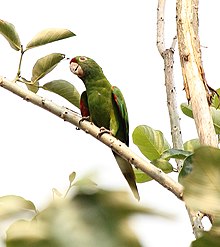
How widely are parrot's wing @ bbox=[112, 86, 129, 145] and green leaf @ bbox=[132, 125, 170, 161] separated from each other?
657 mm

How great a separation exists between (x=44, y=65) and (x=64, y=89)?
0.11 metres

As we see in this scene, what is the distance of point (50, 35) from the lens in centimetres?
89

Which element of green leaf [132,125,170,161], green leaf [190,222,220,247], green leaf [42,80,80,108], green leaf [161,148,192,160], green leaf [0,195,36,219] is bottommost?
Result: green leaf [190,222,220,247]

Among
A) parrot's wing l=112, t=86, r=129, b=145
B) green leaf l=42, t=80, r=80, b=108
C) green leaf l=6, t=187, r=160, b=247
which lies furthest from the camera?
parrot's wing l=112, t=86, r=129, b=145

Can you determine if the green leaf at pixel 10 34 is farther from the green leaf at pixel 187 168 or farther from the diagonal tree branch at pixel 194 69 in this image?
the green leaf at pixel 187 168

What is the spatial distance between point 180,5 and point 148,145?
35cm

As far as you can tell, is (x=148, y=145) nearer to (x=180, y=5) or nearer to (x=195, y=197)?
(x=180, y=5)

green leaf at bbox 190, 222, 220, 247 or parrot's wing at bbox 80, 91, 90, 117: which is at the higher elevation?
parrot's wing at bbox 80, 91, 90, 117

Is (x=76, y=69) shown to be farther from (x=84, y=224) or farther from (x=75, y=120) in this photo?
(x=84, y=224)

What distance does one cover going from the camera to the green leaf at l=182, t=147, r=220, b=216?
124mm

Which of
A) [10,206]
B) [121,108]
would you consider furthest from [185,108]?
[10,206]

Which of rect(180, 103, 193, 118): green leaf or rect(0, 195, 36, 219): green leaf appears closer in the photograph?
rect(0, 195, 36, 219): green leaf

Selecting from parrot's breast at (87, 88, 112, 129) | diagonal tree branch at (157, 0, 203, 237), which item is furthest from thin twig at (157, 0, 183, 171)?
parrot's breast at (87, 88, 112, 129)

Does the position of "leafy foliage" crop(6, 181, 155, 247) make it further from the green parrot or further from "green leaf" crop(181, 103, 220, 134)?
the green parrot
